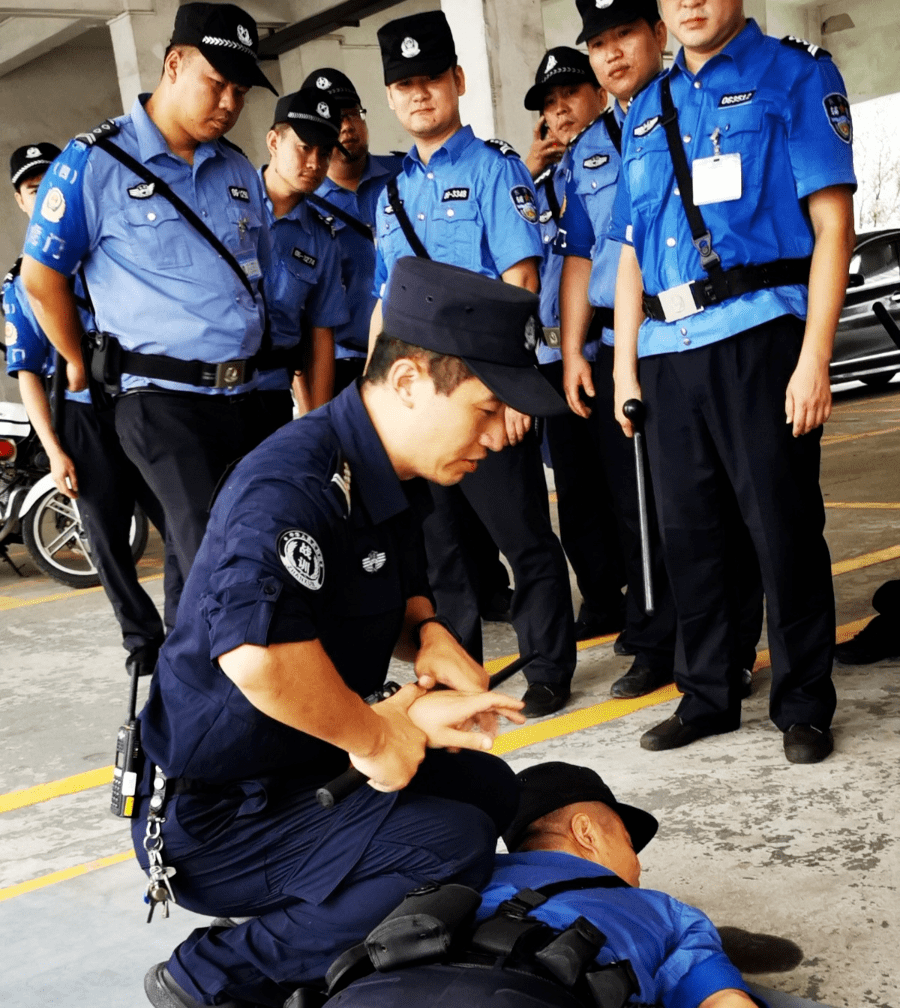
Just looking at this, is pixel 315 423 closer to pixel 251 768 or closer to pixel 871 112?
pixel 251 768

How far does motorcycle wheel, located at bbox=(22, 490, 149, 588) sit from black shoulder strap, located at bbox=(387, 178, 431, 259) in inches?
121

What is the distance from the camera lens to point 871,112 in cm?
1556

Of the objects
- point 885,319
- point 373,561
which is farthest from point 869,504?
point 373,561

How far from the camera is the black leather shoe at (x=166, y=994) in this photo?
1.98 metres

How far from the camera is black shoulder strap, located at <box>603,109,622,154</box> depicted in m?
3.86

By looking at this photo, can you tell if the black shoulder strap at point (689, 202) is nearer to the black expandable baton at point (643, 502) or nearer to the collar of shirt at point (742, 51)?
the collar of shirt at point (742, 51)

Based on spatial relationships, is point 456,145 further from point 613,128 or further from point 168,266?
point 168,266

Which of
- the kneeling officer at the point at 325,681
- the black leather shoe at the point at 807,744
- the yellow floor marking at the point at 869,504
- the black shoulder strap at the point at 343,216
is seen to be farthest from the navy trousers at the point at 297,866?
the yellow floor marking at the point at 869,504

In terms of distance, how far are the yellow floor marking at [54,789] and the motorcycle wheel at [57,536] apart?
3.02 metres

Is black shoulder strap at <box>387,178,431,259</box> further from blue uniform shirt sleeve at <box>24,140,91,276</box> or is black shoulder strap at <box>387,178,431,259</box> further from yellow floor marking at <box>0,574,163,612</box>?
yellow floor marking at <box>0,574,163,612</box>

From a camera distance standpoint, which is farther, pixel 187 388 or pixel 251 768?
pixel 187 388

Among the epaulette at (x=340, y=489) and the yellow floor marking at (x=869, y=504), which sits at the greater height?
the epaulette at (x=340, y=489)

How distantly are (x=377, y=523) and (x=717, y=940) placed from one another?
2.68ft

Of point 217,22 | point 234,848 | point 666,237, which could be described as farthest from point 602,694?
point 217,22
